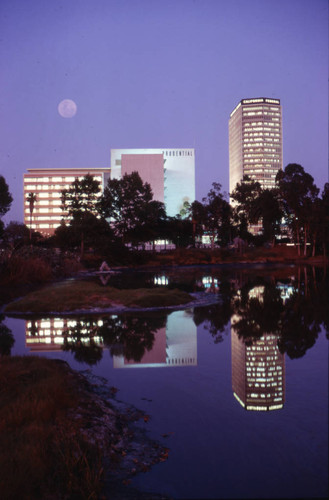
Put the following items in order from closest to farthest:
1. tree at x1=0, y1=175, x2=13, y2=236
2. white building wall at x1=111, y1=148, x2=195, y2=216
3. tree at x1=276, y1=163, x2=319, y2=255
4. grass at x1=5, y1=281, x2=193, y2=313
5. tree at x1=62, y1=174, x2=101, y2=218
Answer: grass at x1=5, y1=281, x2=193, y2=313 < tree at x1=62, y1=174, x2=101, y2=218 < tree at x1=0, y1=175, x2=13, y2=236 < tree at x1=276, y1=163, x2=319, y2=255 < white building wall at x1=111, y1=148, x2=195, y2=216

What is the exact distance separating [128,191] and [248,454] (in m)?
57.9

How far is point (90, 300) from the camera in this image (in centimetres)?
1655

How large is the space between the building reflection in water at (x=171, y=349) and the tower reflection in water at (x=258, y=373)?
99 centimetres

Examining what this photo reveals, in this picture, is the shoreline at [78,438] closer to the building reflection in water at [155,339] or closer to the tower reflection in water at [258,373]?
the tower reflection in water at [258,373]

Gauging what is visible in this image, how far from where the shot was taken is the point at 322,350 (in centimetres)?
866

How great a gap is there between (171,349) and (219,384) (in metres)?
2.73

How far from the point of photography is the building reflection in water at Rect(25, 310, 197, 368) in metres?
8.54

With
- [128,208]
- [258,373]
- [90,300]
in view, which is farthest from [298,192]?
[258,373]

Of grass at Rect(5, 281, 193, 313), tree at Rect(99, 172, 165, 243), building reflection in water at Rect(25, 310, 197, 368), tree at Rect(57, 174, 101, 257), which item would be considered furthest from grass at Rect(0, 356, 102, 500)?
tree at Rect(99, 172, 165, 243)

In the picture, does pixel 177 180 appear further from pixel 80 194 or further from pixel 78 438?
pixel 78 438

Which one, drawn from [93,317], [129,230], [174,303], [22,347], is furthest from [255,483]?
[129,230]

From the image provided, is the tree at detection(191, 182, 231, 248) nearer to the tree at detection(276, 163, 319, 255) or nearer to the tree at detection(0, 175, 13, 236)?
the tree at detection(276, 163, 319, 255)

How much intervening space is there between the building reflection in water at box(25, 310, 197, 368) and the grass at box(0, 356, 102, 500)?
102 inches

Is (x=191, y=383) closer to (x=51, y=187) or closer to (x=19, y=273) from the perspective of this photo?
(x=19, y=273)
